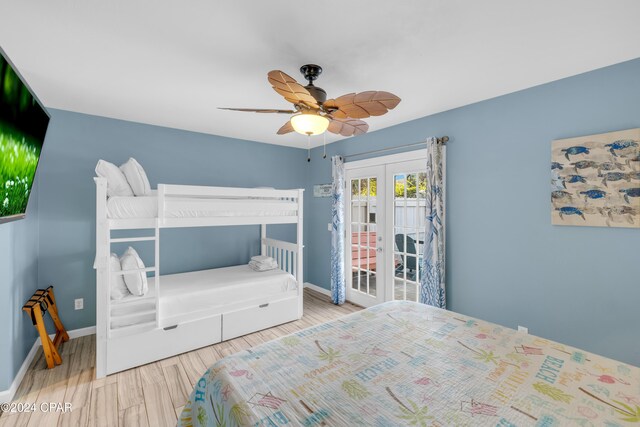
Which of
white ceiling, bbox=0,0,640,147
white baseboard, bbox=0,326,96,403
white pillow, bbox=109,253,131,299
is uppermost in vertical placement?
white ceiling, bbox=0,0,640,147

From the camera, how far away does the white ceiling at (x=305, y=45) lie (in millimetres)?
1456

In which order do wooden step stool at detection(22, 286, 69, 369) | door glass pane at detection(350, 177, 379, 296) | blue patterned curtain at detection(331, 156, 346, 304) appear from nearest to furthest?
wooden step stool at detection(22, 286, 69, 369), door glass pane at detection(350, 177, 379, 296), blue patterned curtain at detection(331, 156, 346, 304)

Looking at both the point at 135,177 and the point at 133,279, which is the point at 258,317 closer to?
the point at 133,279

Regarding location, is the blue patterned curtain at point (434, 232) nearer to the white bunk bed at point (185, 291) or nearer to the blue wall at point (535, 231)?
the blue wall at point (535, 231)

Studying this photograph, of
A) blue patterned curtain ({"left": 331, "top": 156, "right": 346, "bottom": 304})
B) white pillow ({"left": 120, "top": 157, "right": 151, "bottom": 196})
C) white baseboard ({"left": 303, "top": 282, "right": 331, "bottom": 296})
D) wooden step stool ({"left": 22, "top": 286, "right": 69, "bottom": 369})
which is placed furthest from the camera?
white baseboard ({"left": 303, "top": 282, "right": 331, "bottom": 296})

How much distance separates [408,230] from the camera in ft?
11.3

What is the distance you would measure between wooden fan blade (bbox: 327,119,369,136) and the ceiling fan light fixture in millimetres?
303

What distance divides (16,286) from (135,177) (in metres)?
1.22

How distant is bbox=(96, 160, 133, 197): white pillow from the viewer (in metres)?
2.45

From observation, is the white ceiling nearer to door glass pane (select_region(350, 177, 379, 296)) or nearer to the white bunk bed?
the white bunk bed

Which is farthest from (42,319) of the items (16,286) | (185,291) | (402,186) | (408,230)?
(402,186)

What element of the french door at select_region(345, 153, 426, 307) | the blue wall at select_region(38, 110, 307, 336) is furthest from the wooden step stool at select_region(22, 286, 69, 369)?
the french door at select_region(345, 153, 426, 307)

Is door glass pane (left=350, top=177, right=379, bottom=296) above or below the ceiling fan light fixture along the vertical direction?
below

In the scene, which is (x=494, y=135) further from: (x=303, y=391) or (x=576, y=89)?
(x=303, y=391)
